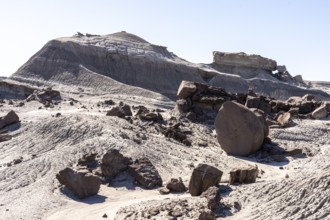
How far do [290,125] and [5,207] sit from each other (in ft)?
43.0

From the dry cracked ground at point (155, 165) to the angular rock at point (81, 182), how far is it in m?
0.18

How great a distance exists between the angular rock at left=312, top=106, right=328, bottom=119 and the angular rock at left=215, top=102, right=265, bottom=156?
6388mm

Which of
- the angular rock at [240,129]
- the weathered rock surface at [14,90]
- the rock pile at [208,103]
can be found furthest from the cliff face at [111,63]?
the angular rock at [240,129]

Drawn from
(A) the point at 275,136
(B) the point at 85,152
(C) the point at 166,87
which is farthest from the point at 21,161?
(C) the point at 166,87

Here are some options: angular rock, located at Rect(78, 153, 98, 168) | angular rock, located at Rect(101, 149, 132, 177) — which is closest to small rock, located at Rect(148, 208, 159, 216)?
angular rock, located at Rect(101, 149, 132, 177)

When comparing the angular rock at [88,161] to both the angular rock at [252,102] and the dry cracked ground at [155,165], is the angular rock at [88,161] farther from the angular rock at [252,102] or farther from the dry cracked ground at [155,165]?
the angular rock at [252,102]

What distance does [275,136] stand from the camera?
824 inches

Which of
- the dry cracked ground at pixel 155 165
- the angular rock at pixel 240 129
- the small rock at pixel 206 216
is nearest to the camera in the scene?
the small rock at pixel 206 216

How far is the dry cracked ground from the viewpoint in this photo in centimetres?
995

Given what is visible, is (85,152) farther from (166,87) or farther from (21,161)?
(166,87)

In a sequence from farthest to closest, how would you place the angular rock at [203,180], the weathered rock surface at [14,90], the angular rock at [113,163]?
the weathered rock surface at [14,90]
the angular rock at [113,163]
the angular rock at [203,180]

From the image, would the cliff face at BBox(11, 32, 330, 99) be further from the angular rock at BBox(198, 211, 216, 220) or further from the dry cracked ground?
the angular rock at BBox(198, 211, 216, 220)

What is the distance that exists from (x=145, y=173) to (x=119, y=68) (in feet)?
102

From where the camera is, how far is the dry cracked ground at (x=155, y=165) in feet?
32.7
